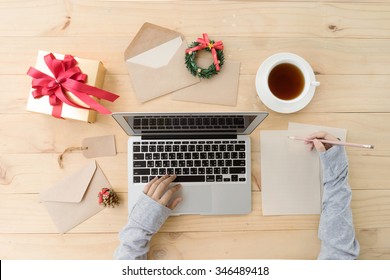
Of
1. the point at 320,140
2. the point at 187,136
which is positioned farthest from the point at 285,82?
the point at 187,136

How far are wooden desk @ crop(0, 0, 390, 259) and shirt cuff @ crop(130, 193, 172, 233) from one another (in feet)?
0.15

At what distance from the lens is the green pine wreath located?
2.74 feet

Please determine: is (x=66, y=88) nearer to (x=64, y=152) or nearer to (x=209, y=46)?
(x=64, y=152)

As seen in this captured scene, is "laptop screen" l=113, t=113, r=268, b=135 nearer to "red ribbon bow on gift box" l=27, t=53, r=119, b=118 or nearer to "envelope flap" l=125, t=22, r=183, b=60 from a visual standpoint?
"red ribbon bow on gift box" l=27, t=53, r=119, b=118

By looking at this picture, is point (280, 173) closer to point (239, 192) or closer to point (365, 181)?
point (239, 192)

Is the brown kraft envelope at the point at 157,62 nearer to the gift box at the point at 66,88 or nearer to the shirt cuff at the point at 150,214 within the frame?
the gift box at the point at 66,88

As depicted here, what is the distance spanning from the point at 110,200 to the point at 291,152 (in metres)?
0.46

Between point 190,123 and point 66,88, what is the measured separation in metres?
0.30

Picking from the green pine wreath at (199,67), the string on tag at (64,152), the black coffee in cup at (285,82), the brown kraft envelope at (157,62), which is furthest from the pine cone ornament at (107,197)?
the black coffee in cup at (285,82)

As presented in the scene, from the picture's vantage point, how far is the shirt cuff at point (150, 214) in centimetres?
79

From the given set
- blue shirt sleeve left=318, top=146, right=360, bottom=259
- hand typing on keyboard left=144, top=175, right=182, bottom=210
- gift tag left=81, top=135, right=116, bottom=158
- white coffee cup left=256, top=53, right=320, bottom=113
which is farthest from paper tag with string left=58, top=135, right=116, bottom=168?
blue shirt sleeve left=318, top=146, right=360, bottom=259

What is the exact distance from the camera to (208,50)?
848 mm

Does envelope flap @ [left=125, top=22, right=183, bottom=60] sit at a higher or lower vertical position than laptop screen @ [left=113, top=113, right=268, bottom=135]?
higher
